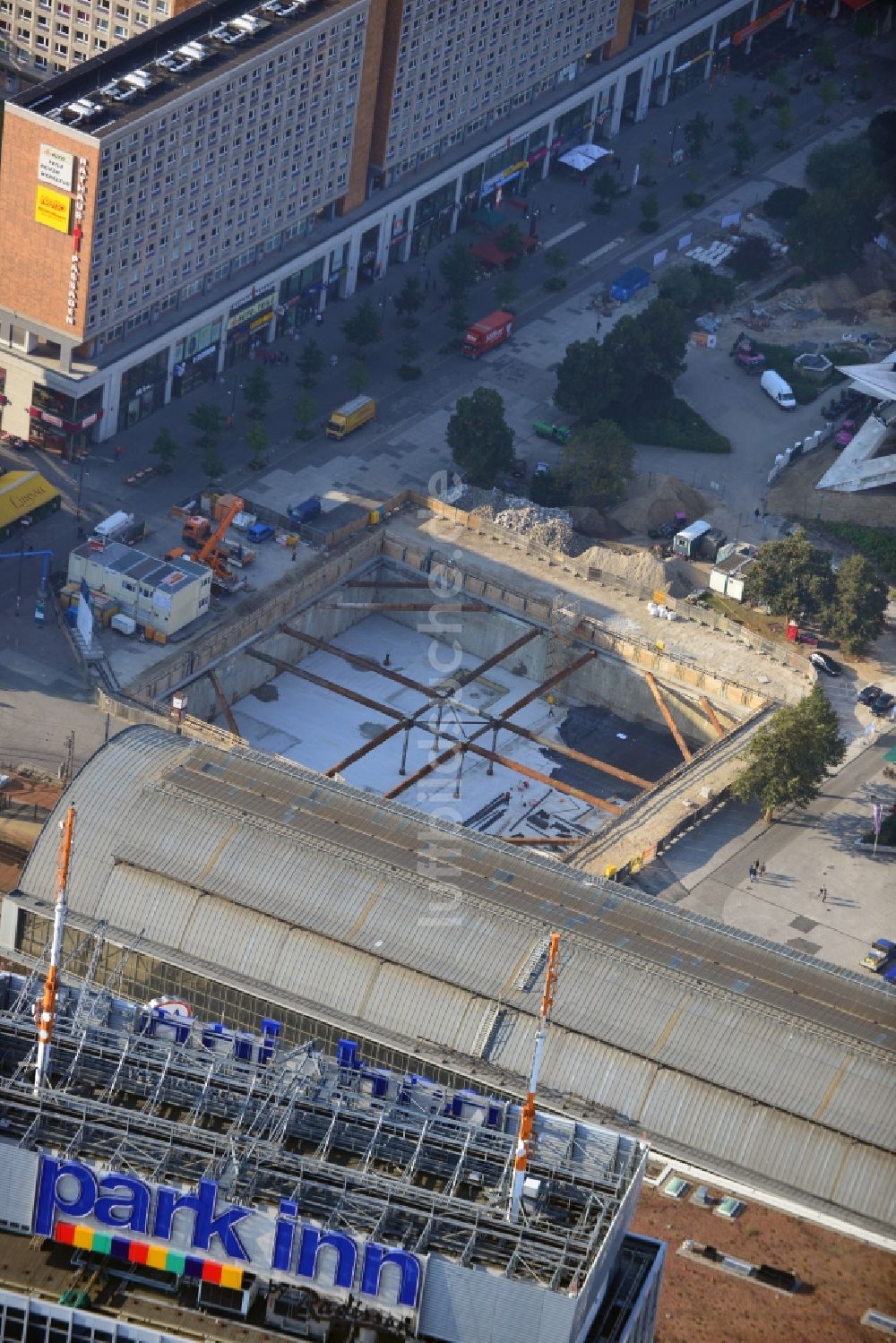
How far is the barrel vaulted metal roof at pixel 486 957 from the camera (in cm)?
16575

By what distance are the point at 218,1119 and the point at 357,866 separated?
5528 centimetres

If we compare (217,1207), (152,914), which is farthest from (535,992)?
(217,1207)

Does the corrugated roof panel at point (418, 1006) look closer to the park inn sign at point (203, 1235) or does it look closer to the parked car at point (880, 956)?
the parked car at point (880, 956)

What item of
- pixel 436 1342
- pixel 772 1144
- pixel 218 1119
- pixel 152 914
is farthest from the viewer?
pixel 152 914

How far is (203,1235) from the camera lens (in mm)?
116750

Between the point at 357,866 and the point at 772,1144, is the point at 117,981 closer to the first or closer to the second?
the point at 357,866

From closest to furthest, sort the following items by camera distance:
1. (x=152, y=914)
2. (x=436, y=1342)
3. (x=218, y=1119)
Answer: (x=436, y=1342) < (x=218, y=1119) < (x=152, y=914)

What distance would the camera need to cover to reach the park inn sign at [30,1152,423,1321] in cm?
11569

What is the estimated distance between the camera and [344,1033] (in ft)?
559

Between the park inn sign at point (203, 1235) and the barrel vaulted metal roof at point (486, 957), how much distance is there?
51212mm

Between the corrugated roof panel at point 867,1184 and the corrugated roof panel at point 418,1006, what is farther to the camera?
the corrugated roof panel at point 418,1006

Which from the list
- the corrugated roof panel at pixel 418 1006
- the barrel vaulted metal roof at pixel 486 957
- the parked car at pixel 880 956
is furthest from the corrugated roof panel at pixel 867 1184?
the parked car at pixel 880 956

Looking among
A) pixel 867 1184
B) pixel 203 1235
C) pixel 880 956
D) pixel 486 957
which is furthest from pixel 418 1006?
pixel 203 1235

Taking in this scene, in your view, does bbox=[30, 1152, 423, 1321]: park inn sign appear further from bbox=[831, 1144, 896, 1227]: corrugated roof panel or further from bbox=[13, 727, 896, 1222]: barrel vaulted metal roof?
bbox=[831, 1144, 896, 1227]: corrugated roof panel
